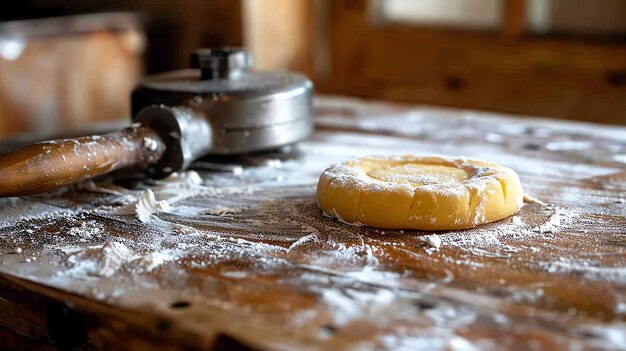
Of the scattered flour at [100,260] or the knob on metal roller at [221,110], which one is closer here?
the scattered flour at [100,260]

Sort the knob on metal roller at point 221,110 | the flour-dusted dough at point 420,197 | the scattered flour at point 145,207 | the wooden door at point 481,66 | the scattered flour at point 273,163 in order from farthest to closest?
the wooden door at point 481,66 → the scattered flour at point 273,163 → the knob on metal roller at point 221,110 → the scattered flour at point 145,207 → the flour-dusted dough at point 420,197

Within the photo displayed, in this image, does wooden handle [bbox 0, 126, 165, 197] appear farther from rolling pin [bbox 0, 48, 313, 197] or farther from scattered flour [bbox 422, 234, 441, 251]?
scattered flour [bbox 422, 234, 441, 251]

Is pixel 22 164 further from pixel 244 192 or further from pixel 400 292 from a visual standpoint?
pixel 400 292

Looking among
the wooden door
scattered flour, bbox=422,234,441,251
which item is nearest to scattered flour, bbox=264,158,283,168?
scattered flour, bbox=422,234,441,251

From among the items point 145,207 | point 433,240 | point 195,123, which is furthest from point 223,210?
point 433,240

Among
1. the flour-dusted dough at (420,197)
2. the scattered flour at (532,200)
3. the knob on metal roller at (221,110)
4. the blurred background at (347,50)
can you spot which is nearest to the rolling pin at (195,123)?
the knob on metal roller at (221,110)

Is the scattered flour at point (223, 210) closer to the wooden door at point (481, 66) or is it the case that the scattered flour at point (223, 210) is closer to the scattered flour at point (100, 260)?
the scattered flour at point (100, 260)

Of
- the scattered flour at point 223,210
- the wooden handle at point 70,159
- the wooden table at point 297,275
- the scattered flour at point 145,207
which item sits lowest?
the wooden table at point 297,275

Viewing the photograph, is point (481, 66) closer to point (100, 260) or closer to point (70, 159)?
point (70, 159)
